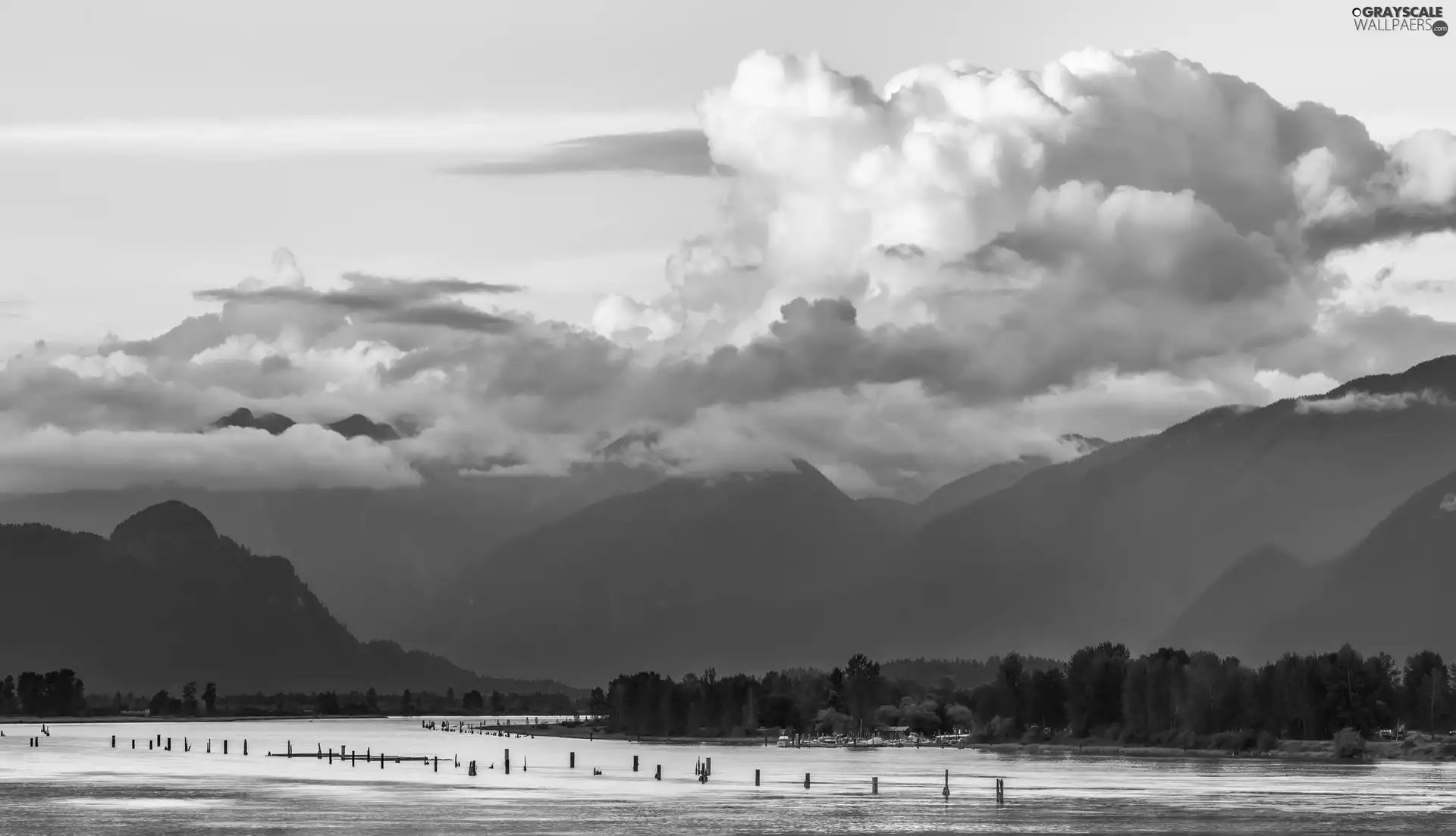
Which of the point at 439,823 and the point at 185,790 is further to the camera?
the point at 185,790

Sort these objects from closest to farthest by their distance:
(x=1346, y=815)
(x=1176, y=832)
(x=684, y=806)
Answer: (x=1176, y=832), (x=1346, y=815), (x=684, y=806)

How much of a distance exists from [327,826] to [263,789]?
178 feet

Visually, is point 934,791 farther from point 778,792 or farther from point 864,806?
point 864,806

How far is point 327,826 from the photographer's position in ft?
459

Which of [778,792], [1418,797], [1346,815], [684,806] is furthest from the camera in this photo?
[778,792]

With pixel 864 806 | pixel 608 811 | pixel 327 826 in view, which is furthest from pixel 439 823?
pixel 864 806

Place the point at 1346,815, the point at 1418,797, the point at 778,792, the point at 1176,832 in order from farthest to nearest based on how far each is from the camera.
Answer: the point at 778,792, the point at 1418,797, the point at 1346,815, the point at 1176,832

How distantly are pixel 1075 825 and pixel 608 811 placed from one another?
3722 cm

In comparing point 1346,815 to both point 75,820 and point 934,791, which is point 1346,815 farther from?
point 75,820

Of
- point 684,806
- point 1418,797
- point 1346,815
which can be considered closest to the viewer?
point 1346,815

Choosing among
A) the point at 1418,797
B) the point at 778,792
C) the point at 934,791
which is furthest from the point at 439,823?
the point at 1418,797

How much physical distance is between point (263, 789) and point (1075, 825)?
3282 inches

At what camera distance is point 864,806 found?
166375 millimetres

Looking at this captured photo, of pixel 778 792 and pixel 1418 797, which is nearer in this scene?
pixel 1418 797
